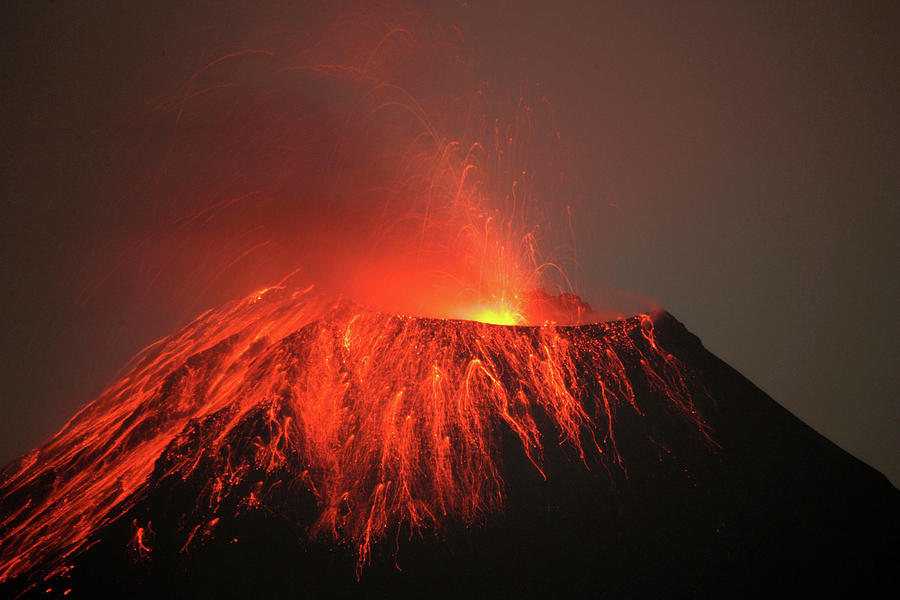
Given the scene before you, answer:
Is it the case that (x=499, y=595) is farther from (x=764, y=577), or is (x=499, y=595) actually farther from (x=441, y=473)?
(x=764, y=577)

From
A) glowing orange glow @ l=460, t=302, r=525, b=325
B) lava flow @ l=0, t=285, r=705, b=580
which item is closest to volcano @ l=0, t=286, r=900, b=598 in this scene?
lava flow @ l=0, t=285, r=705, b=580

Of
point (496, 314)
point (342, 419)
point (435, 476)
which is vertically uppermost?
point (496, 314)

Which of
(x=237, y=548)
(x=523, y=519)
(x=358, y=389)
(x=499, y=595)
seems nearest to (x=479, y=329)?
(x=358, y=389)

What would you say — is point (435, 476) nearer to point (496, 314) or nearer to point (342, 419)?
point (342, 419)

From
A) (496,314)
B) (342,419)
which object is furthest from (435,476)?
(496,314)

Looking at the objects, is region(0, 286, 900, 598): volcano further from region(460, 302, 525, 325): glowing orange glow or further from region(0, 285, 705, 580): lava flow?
region(460, 302, 525, 325): glowing orange glow

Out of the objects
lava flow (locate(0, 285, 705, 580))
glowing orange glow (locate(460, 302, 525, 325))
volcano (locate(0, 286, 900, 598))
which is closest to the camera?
volcano (locate(0, 286, 900, 598))
